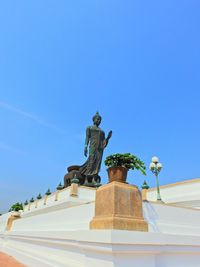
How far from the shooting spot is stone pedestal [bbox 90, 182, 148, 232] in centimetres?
290

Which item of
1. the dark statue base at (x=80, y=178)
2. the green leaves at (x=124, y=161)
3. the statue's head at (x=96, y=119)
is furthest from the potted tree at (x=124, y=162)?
the statue's head at (x=96, y=119)

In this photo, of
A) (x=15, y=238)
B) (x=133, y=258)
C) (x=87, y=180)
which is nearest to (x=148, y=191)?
(x=87, y=180)

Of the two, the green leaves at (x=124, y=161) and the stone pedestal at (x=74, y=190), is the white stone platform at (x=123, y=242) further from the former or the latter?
the stone pedestal at (x=74, y=190)

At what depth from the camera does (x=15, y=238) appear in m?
9.07

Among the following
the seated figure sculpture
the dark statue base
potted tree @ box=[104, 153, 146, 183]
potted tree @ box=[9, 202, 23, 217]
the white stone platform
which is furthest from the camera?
the seated figure sculpture

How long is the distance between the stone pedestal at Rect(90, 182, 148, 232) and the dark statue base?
31.4 feet

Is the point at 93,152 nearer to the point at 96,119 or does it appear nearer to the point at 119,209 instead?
the point at 96,119

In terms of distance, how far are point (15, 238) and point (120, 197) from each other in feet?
26.6

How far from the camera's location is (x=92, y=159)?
13.5 m

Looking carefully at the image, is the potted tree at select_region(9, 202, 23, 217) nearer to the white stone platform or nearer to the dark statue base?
the dark statue base


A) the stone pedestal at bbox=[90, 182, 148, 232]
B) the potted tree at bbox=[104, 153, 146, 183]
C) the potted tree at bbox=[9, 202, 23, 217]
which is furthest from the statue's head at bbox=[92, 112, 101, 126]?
the stone pedestal at bbox=[90, 182, 148, 232]

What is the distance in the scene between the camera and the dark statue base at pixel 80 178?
12.9m

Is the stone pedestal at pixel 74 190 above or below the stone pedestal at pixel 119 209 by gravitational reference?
above

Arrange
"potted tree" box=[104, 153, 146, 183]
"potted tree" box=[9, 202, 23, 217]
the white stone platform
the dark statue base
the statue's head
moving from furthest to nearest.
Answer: the statue's head → the dark statue base → "potted tree" box=[9, 202, 23, 217] → "potted tree" box=[104, 153, 146, 183] → the white stone platform
